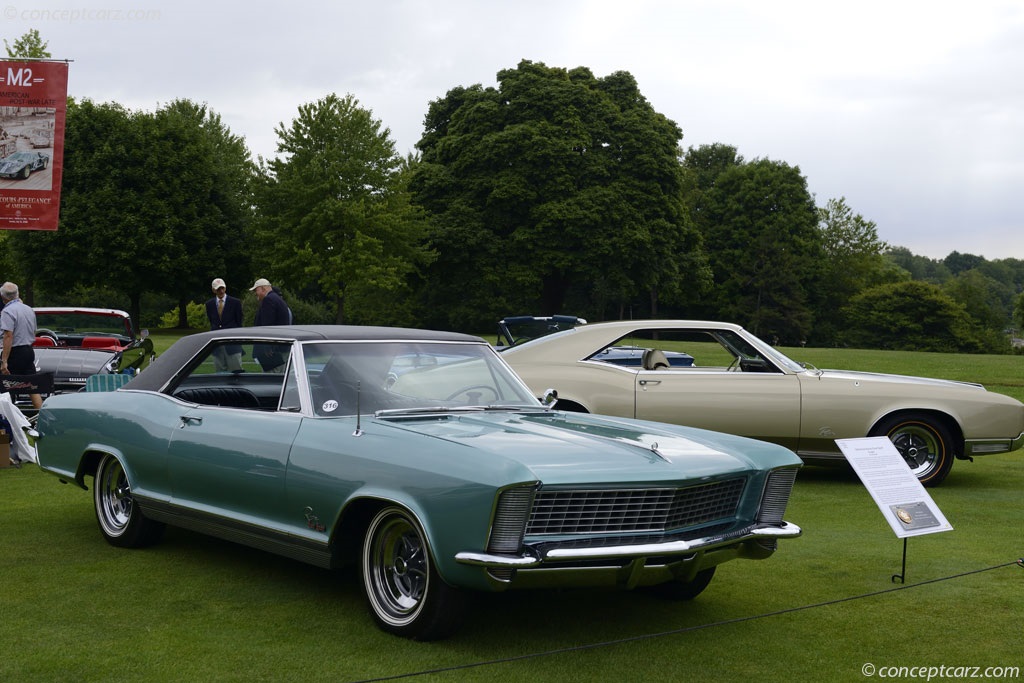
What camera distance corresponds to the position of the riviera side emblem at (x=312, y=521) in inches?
189

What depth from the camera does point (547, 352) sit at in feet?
31.9

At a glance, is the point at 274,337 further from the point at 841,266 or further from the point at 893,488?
the point at 841,266

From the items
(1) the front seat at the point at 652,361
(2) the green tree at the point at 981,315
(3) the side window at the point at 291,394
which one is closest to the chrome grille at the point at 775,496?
(3) the side window at the point at 291,394

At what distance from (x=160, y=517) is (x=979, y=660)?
4369 mm

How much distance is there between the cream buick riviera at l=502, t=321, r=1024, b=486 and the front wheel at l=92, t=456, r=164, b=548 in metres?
3.97

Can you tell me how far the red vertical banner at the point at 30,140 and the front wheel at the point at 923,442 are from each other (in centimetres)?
1048

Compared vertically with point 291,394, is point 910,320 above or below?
above

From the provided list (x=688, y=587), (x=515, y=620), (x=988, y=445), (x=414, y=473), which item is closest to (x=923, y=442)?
(x=988, y=445)

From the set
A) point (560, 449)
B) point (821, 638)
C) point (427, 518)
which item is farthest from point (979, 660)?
point (427, 518)

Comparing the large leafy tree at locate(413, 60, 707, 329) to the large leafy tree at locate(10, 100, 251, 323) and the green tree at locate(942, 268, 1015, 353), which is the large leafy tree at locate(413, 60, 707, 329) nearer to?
the large leafy tree at locate(10, 100, 251, 323)

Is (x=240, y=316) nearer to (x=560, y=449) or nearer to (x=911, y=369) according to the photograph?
(x=560, y=449)

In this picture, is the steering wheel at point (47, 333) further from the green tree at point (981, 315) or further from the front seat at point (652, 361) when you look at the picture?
the green tree at point (981, 315)

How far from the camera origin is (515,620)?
493cm

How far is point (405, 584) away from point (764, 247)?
6506 cm
